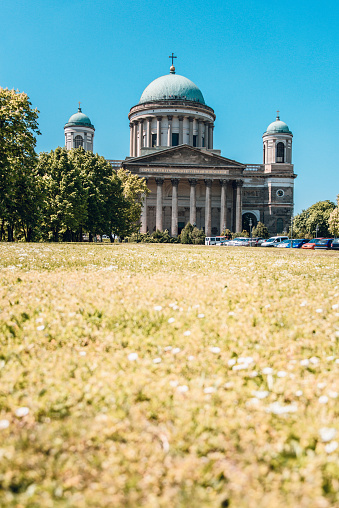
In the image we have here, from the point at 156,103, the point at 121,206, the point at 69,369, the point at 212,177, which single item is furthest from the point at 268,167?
the point at 69,369

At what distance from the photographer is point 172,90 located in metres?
99.9

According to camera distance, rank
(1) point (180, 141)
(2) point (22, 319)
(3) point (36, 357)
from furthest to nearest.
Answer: (1) point (180, 141), (2) point (22, 319), (3) point (36, 357)

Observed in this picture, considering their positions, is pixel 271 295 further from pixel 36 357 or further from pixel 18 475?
pixel 18 475

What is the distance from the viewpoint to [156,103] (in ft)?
320

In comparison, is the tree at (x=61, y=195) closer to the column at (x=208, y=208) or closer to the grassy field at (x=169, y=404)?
the grassy field at (x=169, y=404)

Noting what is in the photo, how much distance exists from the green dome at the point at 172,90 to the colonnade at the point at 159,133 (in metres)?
4.93

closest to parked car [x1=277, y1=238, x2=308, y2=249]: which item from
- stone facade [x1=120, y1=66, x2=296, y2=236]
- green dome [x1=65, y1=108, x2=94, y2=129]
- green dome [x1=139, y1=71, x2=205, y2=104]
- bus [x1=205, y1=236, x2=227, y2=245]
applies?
bus [x1=205, y1=236, x2=227, y2=245]

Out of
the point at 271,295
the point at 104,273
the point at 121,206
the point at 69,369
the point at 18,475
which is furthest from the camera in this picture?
the point at 121,206

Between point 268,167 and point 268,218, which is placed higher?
point 268,167

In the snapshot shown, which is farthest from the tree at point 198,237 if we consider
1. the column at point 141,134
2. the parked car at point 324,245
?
the column at point 141,134

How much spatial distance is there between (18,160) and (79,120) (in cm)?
7648

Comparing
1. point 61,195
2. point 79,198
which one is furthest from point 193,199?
point 61,195

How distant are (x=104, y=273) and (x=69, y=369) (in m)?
6.43

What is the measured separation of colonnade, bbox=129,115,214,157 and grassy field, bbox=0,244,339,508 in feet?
308
